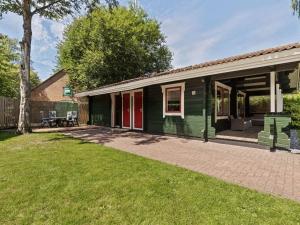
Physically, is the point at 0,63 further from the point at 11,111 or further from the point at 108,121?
the point at 108,121

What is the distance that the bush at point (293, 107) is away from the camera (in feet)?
22.1

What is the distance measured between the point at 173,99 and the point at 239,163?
16.2ft

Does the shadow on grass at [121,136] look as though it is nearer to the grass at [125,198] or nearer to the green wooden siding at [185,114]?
the green wooden siding at [185,114]

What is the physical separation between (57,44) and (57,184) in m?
22.7

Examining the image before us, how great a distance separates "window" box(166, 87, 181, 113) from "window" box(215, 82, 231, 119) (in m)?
1.56

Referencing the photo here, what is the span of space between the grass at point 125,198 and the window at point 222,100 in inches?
207

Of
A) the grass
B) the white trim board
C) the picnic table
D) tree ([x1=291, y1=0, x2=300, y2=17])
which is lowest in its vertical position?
the grass

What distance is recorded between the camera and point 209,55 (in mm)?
28016

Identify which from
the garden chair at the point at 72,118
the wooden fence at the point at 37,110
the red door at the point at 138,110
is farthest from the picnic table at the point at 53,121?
the red door at the point at 138,110

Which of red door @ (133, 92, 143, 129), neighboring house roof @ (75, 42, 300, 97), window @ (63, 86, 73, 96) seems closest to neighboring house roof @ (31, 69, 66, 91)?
window @ (63, 86, 73, 96)

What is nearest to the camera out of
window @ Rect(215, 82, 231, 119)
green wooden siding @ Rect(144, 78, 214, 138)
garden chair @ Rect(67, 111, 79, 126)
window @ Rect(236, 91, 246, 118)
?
green wooden siding @ Rect(144, 78, 214, 138)

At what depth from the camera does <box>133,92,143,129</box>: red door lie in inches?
454

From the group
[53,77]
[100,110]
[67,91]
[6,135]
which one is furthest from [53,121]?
[53,77]

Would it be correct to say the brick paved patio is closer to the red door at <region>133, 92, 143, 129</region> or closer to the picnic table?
the red door at <region>133, 92, 143, 129</region>
